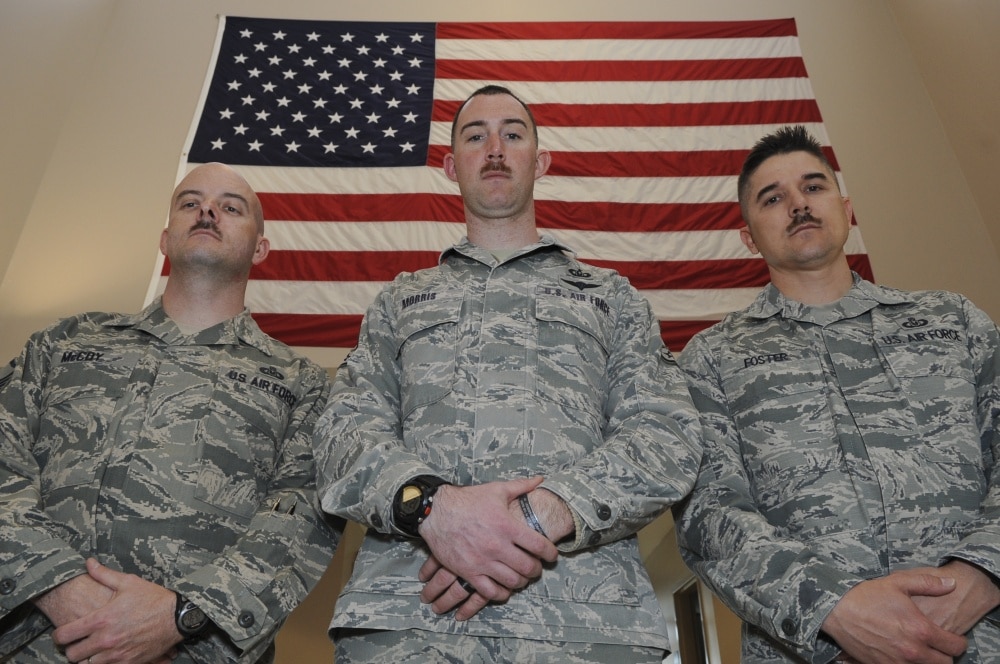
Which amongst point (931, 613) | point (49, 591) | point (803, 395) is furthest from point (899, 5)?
point (49, 591)

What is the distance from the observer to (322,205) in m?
3.61

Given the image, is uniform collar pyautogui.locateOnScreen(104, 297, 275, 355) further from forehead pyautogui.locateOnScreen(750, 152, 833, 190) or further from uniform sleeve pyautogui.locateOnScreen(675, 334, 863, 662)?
forehead pyautogui.locateOnScreen(750, 152, 833, 190)

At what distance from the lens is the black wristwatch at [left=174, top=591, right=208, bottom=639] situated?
1501mm

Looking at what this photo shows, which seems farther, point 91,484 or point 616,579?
point 91,484

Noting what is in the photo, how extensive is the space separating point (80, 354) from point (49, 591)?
0.62 meters

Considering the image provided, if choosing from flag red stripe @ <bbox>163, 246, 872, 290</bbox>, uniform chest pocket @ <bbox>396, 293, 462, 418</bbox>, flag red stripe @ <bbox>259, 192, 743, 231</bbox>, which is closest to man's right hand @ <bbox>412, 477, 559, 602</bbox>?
uniform chest pocket @ <bbox>396, 293, 462, 418</bbox>

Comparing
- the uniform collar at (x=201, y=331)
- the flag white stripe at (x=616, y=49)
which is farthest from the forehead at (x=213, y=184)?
the flag white stripe at (x=616, y=49)

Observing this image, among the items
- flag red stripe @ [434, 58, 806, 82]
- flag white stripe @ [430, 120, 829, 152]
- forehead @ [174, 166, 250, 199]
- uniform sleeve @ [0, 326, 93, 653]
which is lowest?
uniform sleeve @ [0, 326, 93, 653]

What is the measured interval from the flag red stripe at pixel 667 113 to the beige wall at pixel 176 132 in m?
0.45

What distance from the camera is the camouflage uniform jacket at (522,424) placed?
1.38 metres

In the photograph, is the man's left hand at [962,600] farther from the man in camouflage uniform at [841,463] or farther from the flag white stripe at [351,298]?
the flag white stripe at [351,298]

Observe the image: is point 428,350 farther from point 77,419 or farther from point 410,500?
point 77,419

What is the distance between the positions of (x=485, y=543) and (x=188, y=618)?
1.92 feet

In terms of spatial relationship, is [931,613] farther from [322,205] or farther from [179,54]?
[179,54]
